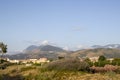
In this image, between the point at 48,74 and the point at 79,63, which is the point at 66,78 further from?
the point at 79,63

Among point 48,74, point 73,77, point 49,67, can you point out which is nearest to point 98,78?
point 73,77

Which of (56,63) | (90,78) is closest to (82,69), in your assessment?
(56,63)

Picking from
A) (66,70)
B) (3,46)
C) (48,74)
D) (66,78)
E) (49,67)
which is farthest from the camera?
(3,46)

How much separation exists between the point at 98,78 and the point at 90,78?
629 mm

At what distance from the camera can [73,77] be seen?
22125 mm

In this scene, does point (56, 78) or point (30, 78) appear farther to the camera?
point (30, 78)

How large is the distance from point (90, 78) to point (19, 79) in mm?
9039

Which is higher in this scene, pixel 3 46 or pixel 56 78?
pixel 3 46

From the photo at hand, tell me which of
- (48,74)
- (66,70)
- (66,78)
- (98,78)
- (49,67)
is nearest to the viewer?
(98,78)

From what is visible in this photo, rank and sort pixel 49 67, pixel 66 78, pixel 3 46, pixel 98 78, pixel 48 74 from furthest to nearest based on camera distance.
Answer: pixel 3 46 → pixel 49 67 → pixel 48 74 → pixel 66 78 → pixel 98 78

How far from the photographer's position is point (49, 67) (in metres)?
29.0

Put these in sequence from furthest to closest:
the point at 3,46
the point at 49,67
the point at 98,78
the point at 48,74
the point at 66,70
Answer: the point at 3,46
the point at 49,67
the point at 66,70
the point at 48,74
the point at 98,78

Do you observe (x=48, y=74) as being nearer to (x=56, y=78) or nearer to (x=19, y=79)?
(x=56, y=78)

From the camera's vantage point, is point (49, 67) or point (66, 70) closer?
point (66, 70)
